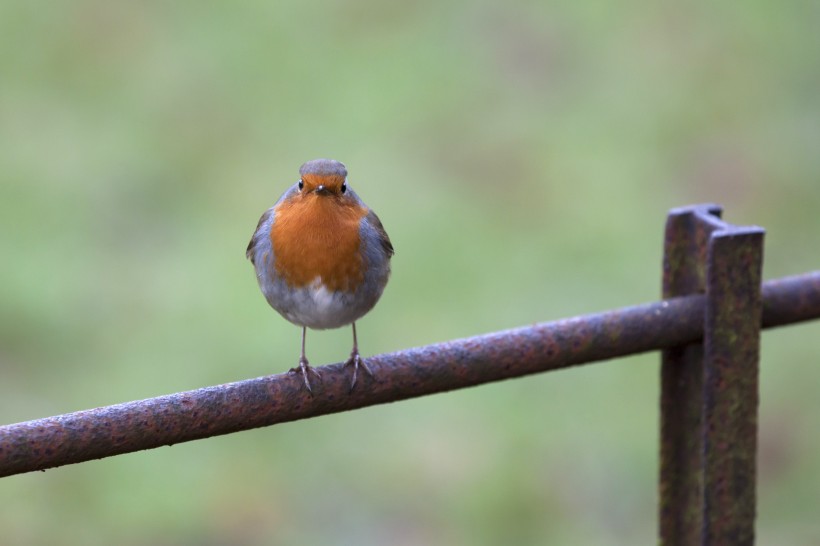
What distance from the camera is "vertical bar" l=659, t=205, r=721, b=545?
2018 millimetres

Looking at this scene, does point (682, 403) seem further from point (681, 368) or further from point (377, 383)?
point (377, 383)

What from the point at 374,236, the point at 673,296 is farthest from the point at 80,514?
the point at 673,296

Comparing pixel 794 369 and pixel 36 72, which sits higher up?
pixel 36 72

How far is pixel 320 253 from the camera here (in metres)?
2.33

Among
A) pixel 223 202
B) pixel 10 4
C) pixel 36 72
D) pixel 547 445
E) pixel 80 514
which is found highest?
pixel 10 4

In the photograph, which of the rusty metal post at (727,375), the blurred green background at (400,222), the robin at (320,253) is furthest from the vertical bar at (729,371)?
the blurred green background at (400,222)

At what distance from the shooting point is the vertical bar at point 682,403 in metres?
2.02

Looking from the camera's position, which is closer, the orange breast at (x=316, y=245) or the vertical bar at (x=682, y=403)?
the vertical bar at (x=682, y=403)

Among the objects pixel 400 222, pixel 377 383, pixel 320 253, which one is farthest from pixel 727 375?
pixel 400 222

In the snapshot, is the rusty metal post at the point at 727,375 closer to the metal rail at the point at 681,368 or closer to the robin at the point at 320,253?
the metal rail at the point at 681,368

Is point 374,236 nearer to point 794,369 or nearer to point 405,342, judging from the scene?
point 405,342

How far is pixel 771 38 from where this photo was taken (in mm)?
6367

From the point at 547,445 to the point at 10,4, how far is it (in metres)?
3.82

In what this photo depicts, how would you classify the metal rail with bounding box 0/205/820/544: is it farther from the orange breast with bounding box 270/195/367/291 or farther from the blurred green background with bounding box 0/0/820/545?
the blurred green background with bounding box 0/0/820/545
